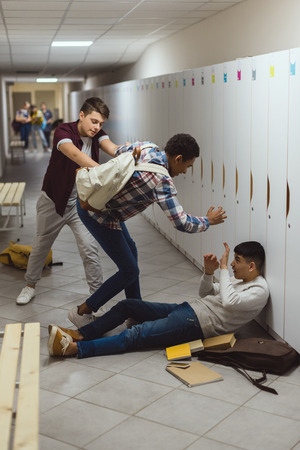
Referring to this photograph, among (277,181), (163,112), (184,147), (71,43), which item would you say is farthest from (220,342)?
(71,43)

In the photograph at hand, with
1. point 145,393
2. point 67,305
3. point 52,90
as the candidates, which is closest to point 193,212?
point 67,305

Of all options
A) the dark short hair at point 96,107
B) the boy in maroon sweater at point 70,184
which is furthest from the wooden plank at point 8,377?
the dark short hair at point 96,107

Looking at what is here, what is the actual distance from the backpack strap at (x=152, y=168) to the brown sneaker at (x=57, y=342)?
3.50 ft

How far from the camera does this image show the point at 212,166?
522 centimetres

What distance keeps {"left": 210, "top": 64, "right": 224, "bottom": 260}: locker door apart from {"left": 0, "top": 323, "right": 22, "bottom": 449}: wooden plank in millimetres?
2371

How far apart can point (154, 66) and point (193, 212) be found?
5390mm

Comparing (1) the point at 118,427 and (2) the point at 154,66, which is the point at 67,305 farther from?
(2) the point at 154,66

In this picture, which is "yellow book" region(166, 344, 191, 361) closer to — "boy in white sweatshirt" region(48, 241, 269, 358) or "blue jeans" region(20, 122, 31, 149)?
"boy in white sweatshirt" region(48, 241, 269, 358)

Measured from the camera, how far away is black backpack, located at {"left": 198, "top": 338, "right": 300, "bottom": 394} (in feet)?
11.3

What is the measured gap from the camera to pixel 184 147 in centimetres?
357

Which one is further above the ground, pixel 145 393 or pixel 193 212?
pixel 193 212

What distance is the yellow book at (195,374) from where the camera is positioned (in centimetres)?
336

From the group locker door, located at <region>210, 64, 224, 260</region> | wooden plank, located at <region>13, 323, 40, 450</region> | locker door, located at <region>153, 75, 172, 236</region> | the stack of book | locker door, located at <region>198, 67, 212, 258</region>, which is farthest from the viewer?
locker door, located at <region>153, 75, 172, 236</region>

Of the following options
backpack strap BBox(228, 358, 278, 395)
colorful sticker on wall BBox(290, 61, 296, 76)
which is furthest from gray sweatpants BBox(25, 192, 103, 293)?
colorful sticker on wall BBox(290, 61, 296, 76)
